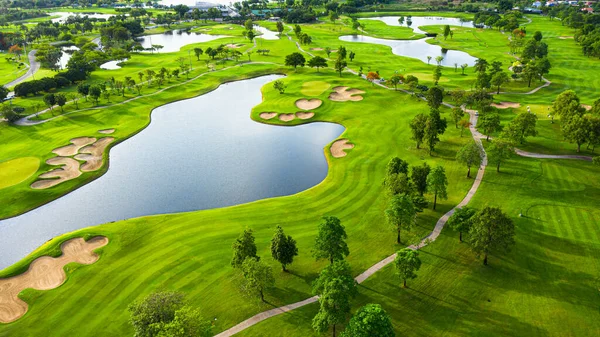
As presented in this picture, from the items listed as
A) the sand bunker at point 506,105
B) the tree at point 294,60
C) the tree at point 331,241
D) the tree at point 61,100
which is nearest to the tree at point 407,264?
the tree at point 331,241

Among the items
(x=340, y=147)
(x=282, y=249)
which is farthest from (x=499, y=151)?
(x=282, y=249)

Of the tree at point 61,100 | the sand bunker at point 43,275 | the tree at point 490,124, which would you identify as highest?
the tree at point 61,100

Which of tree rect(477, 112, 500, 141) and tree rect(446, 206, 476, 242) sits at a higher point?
tree rect(477, 112, 500, 141)

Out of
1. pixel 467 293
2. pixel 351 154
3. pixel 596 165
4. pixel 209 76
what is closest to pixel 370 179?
pixel 351 154

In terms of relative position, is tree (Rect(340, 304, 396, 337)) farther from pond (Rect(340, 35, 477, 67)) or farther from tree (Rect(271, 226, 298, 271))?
pond (Rect(340, 35, 477, 67))

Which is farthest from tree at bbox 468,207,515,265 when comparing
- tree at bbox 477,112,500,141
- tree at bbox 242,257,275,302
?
tree at bbox 477,112,500,141

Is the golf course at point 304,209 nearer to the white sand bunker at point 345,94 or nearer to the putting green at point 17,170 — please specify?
the putting green at point 17,170
